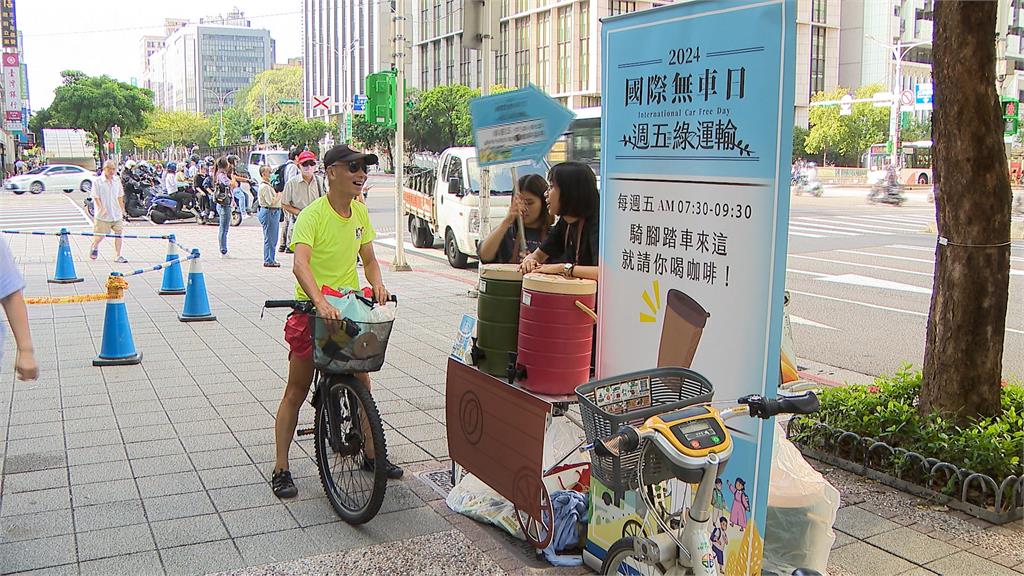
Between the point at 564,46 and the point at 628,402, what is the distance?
71.4 meters

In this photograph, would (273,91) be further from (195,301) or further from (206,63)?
(195,301)

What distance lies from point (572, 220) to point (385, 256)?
44.0 feet

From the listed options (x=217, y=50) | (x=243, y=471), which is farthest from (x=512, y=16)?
(x=217, y=50)

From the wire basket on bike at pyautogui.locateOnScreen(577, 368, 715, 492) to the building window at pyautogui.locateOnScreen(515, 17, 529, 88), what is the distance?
75674mm

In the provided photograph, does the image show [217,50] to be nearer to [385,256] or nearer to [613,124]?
[385,256]

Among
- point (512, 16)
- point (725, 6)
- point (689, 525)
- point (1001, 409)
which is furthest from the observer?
point (512, 16)

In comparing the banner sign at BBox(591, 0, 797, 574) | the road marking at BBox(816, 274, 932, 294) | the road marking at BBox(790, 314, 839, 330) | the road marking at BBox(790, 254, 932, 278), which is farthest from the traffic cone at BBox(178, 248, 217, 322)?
the road marking at BBox(790, 254, 932, 278)

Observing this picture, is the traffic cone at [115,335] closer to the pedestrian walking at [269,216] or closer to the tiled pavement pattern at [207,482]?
the tiled pavement pattern at [207,482]

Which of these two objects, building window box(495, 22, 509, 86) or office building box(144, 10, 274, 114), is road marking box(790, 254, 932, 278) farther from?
office building box(144, 10, 274, 114)

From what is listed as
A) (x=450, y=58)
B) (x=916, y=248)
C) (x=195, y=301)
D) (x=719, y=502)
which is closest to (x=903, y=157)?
(x=916, y=248)

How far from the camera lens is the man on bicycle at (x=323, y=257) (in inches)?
173

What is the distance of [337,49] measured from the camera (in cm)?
13388

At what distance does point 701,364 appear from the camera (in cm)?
341

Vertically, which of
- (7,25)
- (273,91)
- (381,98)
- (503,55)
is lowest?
(381,98)
